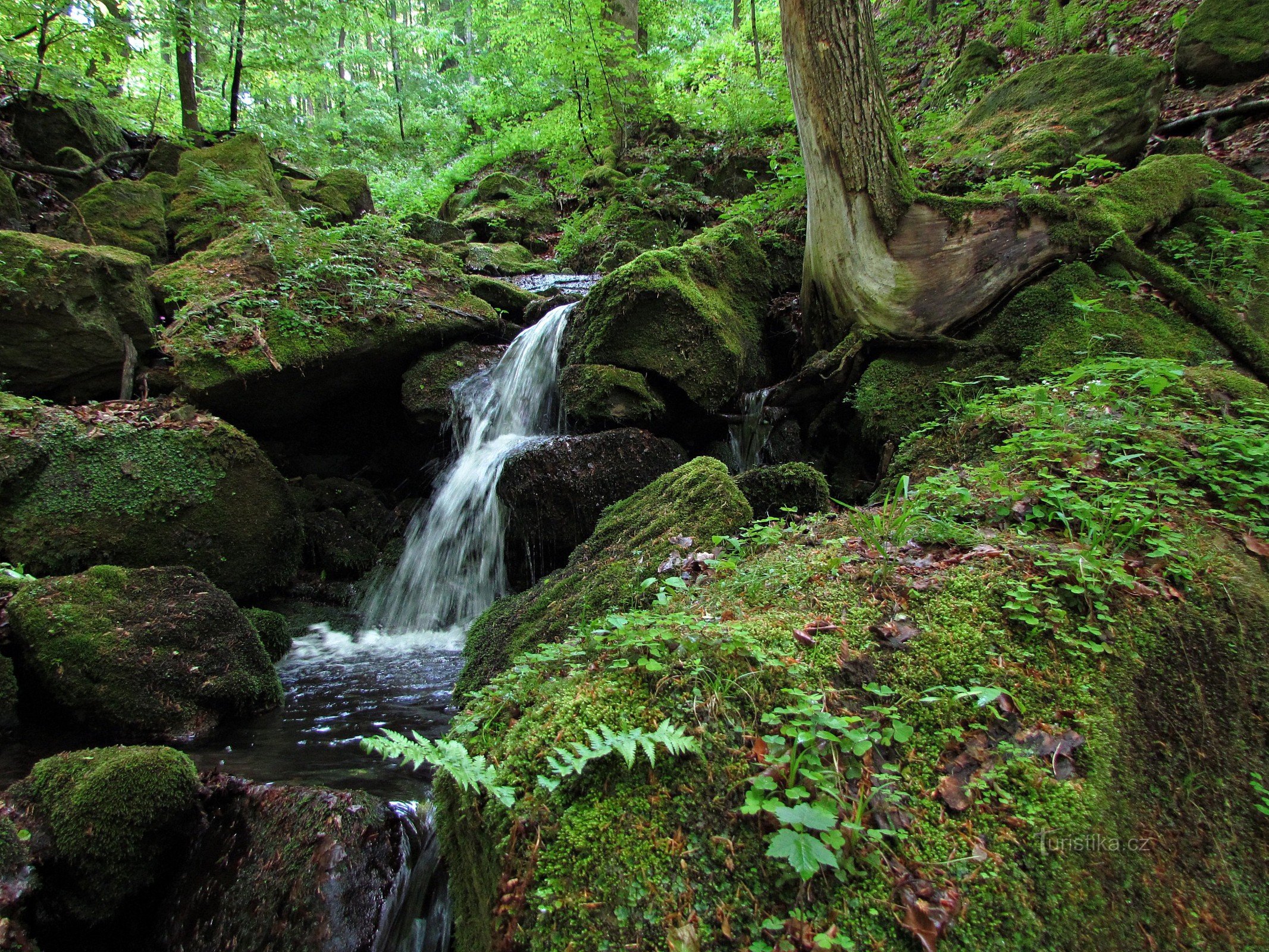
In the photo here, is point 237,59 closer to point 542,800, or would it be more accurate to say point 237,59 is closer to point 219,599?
point 219,599

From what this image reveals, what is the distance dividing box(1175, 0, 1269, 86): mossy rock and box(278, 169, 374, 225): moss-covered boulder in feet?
43.7

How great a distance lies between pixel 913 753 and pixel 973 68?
43.7ft

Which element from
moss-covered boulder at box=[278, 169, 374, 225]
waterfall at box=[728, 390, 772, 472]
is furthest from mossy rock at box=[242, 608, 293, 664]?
moss-covered boulder at box=[278, 169, 374, 225]

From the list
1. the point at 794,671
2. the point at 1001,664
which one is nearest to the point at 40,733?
the point at 794,671

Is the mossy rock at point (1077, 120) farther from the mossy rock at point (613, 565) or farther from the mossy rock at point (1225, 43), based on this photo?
the mossy rock at point (613, 565)

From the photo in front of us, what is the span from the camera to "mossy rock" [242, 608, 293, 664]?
5.81m

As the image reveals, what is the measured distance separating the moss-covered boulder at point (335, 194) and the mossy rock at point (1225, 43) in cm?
1331

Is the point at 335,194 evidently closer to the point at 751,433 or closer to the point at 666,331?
the point at 666,331

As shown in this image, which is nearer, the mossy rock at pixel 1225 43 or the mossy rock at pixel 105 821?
the mossy rock at pixel 105 821

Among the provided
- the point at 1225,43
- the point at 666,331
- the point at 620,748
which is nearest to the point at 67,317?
the point at 666,331

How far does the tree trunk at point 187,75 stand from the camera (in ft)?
33.9

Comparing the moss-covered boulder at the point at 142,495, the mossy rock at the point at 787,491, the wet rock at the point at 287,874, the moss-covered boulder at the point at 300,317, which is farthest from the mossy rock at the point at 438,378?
the wet rock at the point at 287,874

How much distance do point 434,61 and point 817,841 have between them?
112 feet

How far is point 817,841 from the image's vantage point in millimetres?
1561
